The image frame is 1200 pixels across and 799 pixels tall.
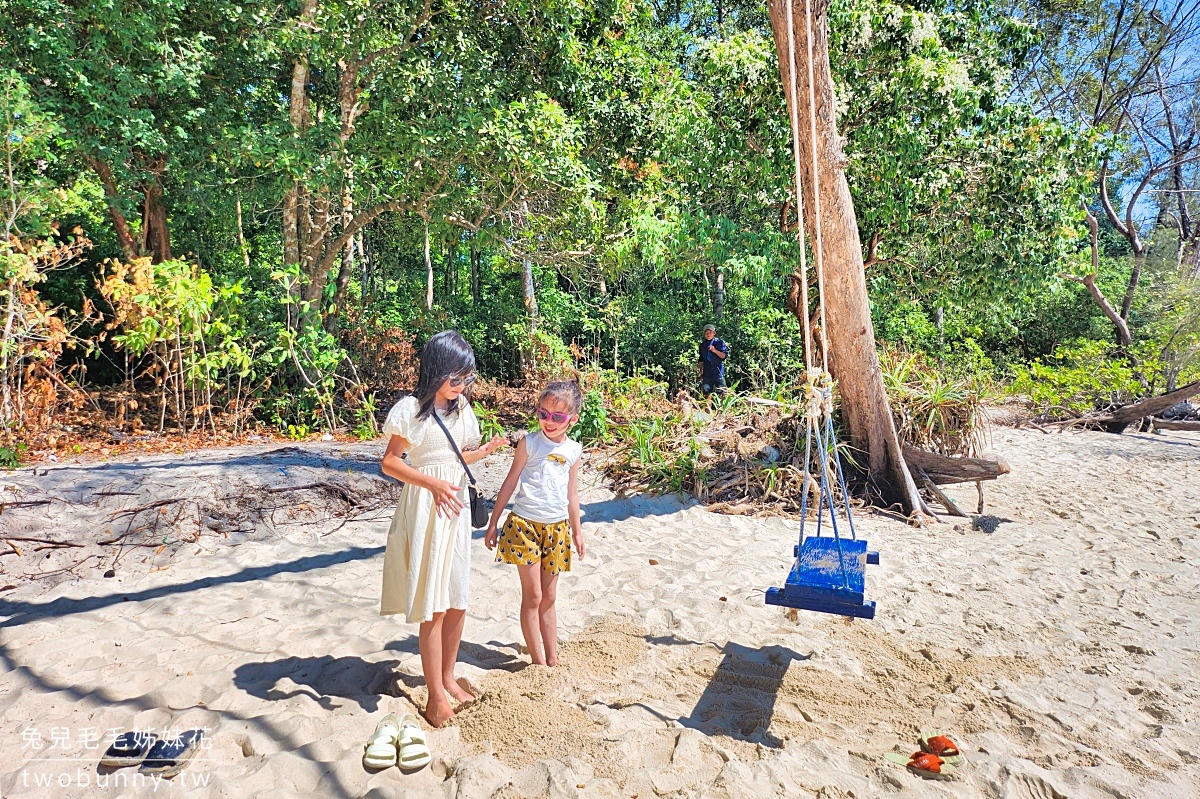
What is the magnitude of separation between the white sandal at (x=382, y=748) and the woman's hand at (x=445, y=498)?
0.79 metres

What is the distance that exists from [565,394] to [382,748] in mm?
1547

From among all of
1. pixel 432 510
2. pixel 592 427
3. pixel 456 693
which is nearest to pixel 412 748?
pixel 456 693

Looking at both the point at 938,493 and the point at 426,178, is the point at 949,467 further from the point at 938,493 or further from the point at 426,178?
the point at 426,178

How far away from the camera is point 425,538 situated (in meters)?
2.77

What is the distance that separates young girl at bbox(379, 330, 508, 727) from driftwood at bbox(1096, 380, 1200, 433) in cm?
1146

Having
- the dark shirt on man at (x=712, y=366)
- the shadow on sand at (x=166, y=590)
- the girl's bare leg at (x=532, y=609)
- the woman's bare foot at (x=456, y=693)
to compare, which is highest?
the dark shirt on man at (x=712, y=366)

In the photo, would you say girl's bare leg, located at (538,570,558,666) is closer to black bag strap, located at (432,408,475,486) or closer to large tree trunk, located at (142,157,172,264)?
black bag strap, located at (432,408,475,486)

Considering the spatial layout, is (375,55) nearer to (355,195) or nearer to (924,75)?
(355,195)

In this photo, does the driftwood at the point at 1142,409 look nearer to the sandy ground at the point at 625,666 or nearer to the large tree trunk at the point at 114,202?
the sandy ground at the point at 625,666

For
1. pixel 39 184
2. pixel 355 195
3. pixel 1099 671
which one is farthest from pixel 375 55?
pixel 1099 671

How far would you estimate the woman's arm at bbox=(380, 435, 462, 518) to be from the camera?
265 cm

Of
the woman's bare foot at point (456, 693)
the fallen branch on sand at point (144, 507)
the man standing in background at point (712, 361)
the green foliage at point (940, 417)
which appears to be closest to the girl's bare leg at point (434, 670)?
the woman's bare foot at point (456, 693)

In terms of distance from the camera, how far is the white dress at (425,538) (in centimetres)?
271

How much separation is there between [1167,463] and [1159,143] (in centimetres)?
1384
